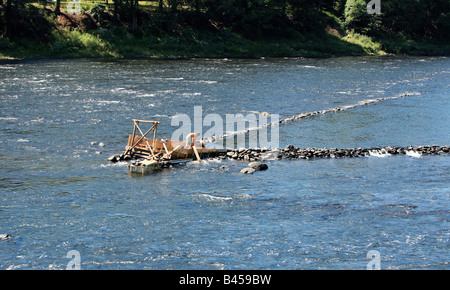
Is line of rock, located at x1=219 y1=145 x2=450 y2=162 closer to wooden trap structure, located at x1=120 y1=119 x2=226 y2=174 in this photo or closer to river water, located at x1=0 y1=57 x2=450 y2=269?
river water, located at x1=0 y1=57 x2=450 y2=269

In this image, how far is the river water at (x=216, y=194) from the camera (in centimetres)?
2136

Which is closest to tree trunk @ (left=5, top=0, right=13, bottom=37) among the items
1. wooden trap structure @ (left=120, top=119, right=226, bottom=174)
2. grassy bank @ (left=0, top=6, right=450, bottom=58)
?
grassy bank @ (left=0, top=6, right=450, bottom=58)

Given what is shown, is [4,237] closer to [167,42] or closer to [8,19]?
[8,19]

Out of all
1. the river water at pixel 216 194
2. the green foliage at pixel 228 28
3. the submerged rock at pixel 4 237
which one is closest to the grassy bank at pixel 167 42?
the green foliage at pixel 228 28

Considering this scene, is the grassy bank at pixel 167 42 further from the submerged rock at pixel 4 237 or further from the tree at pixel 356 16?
the submerged rock at pixel 4 237

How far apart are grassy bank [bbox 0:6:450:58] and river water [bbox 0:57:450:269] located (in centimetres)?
2998

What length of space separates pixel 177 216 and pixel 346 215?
7312mm

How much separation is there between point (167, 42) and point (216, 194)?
224ft

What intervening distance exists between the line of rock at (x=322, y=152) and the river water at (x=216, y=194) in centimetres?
91

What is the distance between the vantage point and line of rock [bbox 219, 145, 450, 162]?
112 ft

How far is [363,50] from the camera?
349 feet

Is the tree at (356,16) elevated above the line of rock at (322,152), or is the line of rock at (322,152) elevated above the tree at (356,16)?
the tree at (356,16)

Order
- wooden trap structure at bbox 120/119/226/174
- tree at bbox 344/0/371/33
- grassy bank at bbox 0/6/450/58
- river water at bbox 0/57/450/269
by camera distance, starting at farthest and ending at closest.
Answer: tree at bbox 344/0/371/33
grassy bank at bbox 0/6/450/58
wooden trap structure at bbox 120/119/226/174
river water at bbox 0/57/450/269

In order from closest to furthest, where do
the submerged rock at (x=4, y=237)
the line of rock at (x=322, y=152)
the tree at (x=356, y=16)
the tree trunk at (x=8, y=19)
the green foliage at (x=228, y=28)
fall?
the submerged rock at (x=4, y=237) < the line of rock at (x=322, y=152) < the tree trunk at (x=8, y=19) < the green foliage at (x=228, y=28) < the tree at (x=356, y=16)
